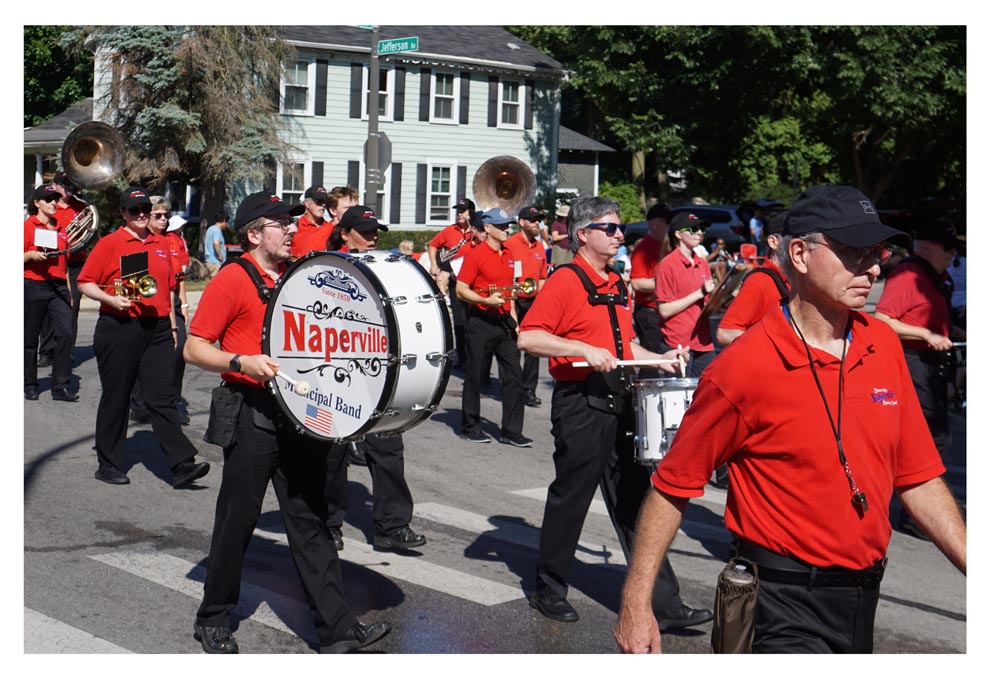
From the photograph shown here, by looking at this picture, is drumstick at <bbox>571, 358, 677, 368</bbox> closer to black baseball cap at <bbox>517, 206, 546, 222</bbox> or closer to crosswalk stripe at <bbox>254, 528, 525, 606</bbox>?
crosswalk stripe at <bbox>254, 528, 525, 606</bbox>

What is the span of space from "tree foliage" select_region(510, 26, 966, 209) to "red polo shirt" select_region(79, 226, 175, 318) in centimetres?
2484

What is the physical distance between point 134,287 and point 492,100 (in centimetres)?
3513

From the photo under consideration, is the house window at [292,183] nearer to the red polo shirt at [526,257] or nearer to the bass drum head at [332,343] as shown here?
the red polo shirt at [526,257]

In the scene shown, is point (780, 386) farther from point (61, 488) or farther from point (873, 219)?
point (61, 488)

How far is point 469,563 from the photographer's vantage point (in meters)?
7.30

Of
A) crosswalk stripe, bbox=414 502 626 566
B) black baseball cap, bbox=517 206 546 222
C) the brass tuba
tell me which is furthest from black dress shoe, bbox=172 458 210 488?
the brass tuba

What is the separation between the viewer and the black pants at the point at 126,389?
889cm

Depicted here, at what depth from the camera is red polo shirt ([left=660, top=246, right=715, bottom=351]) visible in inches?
364

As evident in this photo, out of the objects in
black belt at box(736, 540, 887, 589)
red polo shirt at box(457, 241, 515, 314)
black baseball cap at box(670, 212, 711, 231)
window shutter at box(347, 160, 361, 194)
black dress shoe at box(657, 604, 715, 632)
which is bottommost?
black dress shoe at box(657, 604, 715, 632)

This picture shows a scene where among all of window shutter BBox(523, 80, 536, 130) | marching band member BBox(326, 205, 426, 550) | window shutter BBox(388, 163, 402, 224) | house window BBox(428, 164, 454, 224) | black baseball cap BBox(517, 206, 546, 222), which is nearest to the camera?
marching band member BBox(326, 205, 426, 550)

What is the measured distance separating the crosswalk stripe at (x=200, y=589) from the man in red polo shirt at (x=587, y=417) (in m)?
1.27

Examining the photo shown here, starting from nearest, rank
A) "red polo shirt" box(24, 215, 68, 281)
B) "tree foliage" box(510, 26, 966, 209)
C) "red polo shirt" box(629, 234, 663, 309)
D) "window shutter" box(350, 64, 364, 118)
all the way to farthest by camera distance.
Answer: "red polo shirt" box(629, 234, 663, 309)
"red polo shirt" box(24, 215, 68, 281)
"tree foliage" box(510, 26, 966, 209)
"window shutter" box(350, 64, 364, 118)

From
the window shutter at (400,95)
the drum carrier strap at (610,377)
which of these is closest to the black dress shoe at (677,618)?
the drum carrier strap at (610,377)

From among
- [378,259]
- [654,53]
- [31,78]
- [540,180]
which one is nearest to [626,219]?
[540,180]
